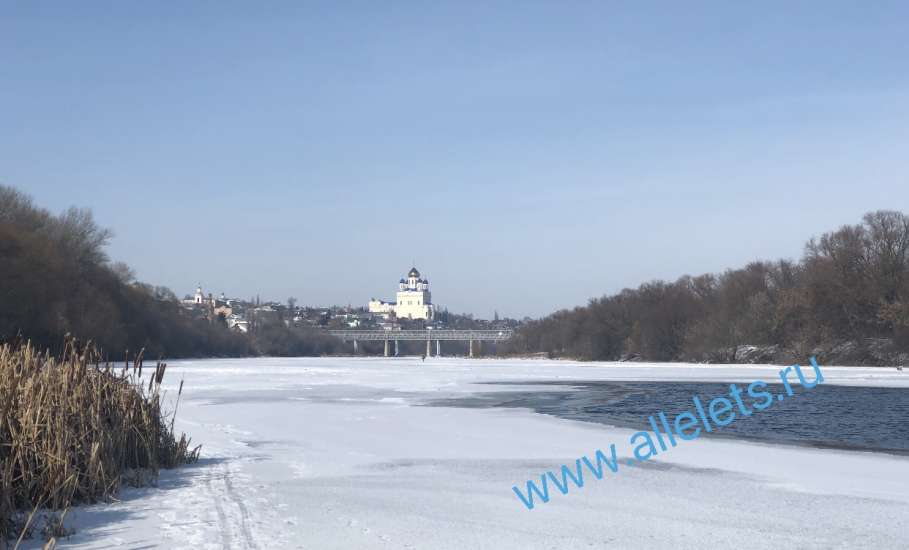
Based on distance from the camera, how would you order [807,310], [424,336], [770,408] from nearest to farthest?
1. [770,408]
2. [807,310]
3. [424,336]

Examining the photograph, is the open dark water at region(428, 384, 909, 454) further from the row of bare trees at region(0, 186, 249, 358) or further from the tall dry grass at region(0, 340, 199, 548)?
the row of bare trees at region(0, 186, 249, 358)

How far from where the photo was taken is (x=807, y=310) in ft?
211

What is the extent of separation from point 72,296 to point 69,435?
2462 inches

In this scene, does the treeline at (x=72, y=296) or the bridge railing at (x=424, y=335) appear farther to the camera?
the bridge railing at (x=424, y=335)

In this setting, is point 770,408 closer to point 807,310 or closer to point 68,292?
point 807,310

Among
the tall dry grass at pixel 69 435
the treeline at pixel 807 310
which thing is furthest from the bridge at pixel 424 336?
the tall dry grass at pixel 69 435

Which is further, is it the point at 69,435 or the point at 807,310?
the point at 807,310

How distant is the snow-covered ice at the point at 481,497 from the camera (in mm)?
7633

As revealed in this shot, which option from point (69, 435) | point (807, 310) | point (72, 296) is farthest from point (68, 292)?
point (69, 435)

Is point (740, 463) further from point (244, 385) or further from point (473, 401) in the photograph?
point (244, 385)

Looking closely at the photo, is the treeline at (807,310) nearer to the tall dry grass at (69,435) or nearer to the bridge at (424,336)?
the tall dry grass at (69,435)

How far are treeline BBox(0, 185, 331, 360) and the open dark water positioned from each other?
928 inches

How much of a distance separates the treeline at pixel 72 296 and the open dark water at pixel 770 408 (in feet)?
77.3

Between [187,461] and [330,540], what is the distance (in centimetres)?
490
